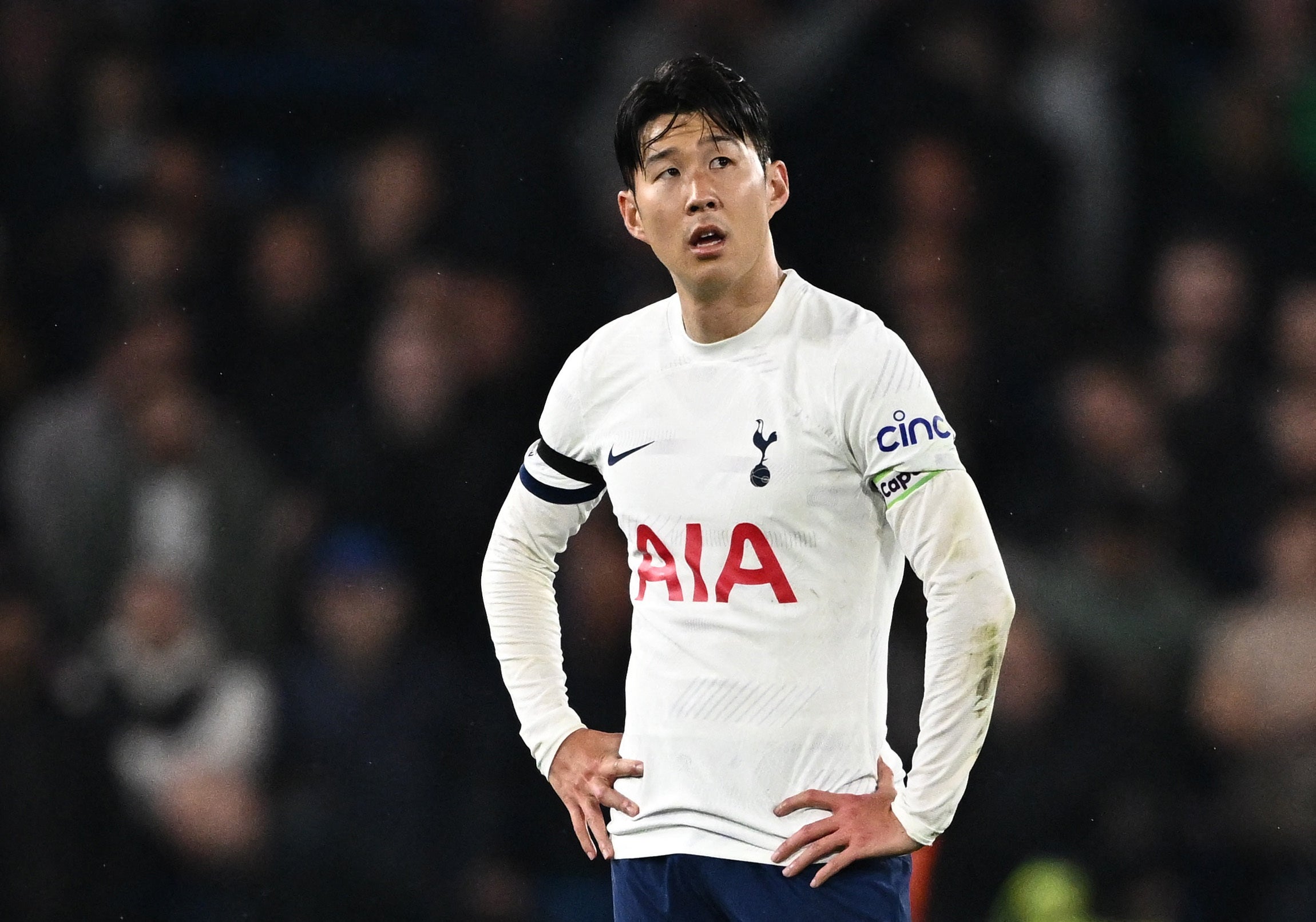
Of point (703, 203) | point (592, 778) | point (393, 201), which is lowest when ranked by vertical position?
point (592, 778)

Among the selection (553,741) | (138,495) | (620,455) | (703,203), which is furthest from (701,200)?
(138,495)

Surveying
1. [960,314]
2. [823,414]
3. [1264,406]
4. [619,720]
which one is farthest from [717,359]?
[1264,406]

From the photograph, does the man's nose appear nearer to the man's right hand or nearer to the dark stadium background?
the man's right hand

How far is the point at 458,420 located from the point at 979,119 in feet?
4.62

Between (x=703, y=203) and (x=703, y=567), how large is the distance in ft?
1.37

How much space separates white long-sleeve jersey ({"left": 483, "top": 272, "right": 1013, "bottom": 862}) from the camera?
5.68ft

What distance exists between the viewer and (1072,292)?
144 inches

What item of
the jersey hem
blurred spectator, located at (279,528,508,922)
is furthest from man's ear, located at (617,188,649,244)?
blurred spectator, located at (279,528,508,922)

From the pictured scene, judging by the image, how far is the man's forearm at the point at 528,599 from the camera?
208cm

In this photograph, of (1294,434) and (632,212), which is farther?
(1294,434)

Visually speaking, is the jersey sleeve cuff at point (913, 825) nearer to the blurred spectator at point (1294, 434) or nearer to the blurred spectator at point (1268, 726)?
the blurred spectator at point (1268, 726)

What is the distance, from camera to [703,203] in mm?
1844

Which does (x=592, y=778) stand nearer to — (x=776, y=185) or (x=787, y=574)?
(x=787, y=574)

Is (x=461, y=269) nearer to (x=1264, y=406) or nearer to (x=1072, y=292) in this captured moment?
(x=1072, y=292)
